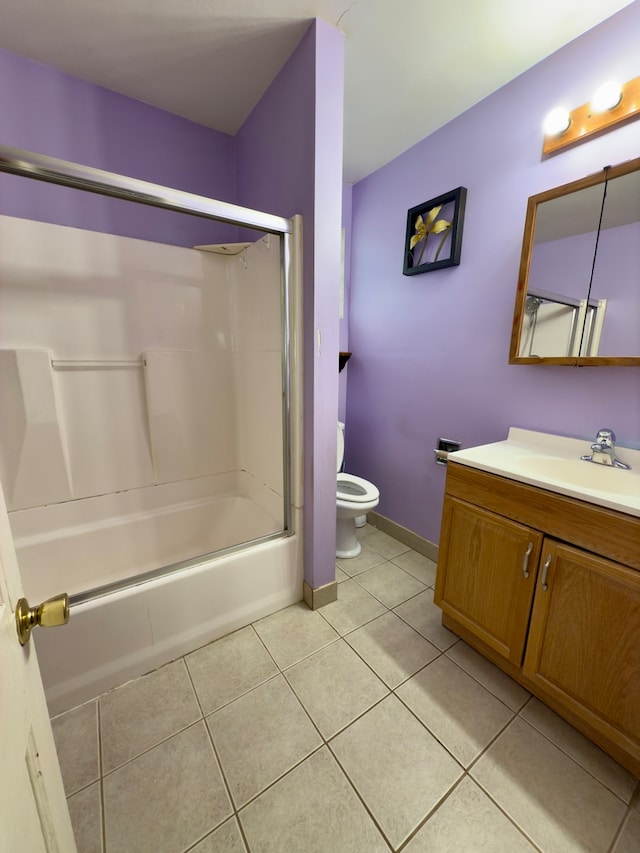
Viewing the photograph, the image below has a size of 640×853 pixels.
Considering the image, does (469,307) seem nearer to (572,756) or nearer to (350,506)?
(350,506)

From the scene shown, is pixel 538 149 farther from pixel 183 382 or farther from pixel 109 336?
pixel 109 336

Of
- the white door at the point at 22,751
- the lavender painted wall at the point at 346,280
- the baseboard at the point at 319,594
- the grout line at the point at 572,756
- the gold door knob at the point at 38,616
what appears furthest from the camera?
the lavender painted wall at the point at 346,280

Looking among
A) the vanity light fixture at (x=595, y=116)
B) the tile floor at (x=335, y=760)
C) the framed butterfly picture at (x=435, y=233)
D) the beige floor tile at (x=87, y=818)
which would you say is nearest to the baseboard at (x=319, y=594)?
the tile floor at (x=335, y=760)

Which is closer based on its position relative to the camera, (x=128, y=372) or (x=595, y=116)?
(x=595, y=116)

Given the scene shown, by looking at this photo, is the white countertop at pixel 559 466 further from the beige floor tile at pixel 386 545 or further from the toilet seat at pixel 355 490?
the beige floor tile at pixel 386 545

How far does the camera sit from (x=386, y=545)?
225 cm

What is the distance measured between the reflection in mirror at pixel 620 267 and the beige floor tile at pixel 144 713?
2.02 metres

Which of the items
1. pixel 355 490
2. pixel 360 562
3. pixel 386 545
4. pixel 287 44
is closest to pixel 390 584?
pixel 360 562

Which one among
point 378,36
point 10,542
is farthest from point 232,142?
point 10,542

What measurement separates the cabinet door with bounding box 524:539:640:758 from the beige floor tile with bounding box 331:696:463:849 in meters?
0.44

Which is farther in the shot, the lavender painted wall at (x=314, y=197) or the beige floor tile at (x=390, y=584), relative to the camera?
the beige floor tile at (x=390, y=584)

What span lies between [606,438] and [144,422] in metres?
2.12

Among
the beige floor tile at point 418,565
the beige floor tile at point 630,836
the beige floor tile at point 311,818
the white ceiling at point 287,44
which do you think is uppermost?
the white ceiling at point 287,44

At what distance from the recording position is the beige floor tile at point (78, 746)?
103cm
